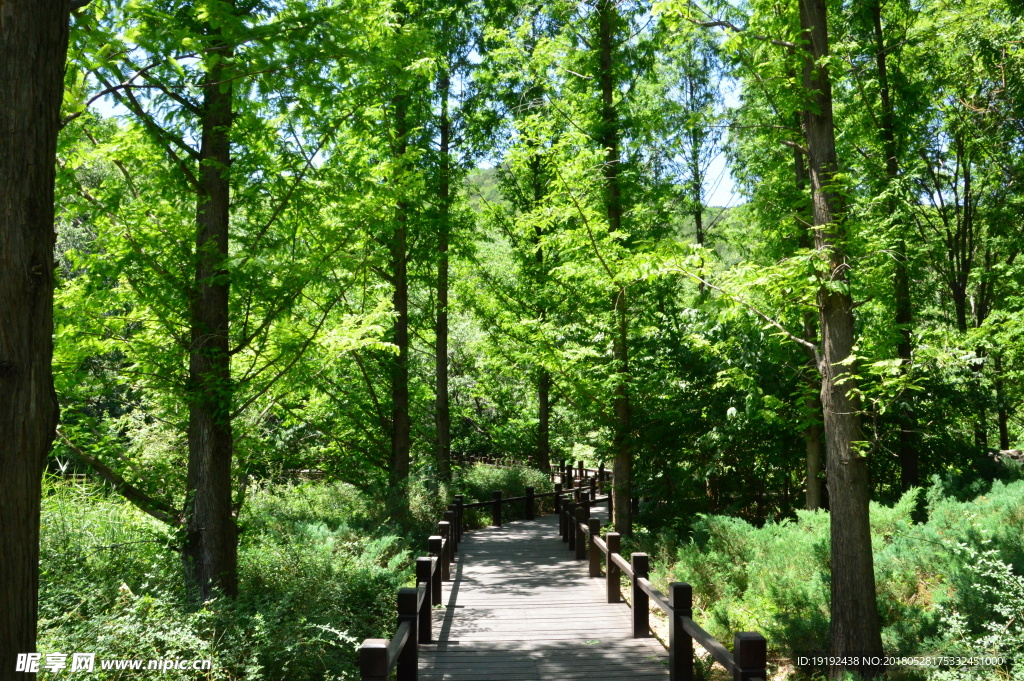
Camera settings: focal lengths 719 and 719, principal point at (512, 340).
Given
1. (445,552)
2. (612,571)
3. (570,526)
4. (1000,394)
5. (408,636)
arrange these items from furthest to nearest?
(1000,394), (570,526), (445,552), (612,571), (408,636)

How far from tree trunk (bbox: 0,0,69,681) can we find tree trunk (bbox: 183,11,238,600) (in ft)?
12.1

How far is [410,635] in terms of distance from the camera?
6109mm

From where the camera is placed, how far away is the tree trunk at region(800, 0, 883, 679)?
22.4 feet

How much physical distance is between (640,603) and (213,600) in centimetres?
445

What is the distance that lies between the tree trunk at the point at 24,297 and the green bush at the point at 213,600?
7.85 feet

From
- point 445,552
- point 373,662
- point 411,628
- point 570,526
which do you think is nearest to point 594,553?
point 445,552

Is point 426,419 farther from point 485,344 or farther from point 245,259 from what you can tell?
point 245,259

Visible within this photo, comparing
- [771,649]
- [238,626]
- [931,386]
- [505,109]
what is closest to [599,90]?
[505,109]

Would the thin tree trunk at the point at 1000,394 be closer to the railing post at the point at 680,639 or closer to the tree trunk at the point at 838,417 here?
the tree trunk at the point at 838,417

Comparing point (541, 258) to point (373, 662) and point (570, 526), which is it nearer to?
point (570, 526)

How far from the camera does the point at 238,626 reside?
245 inches

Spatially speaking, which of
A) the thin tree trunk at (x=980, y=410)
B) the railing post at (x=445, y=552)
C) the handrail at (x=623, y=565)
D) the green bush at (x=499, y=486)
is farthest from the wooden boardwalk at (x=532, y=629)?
the thin tree trunk at (x=980, y=410)

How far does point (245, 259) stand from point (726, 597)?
285 inches

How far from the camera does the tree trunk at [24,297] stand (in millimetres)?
3297
